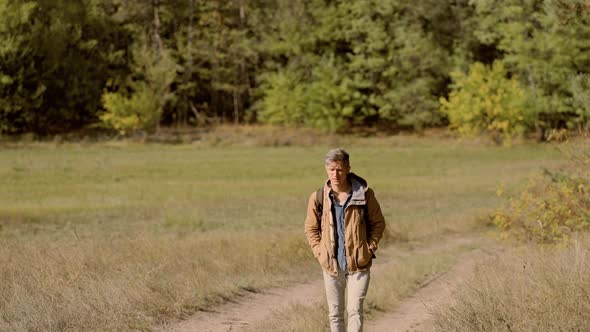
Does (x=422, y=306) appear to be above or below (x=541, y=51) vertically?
below

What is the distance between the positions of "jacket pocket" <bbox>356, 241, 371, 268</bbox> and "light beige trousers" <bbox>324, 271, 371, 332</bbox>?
110 mm

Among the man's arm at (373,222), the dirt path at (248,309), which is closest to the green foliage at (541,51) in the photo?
the dirt path at (248,309)

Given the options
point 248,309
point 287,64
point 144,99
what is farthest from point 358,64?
point 248,309

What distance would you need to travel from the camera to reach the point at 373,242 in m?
6.71

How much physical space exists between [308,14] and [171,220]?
48.4m

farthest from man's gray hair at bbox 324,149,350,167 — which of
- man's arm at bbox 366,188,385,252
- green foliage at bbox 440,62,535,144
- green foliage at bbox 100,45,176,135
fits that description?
green foliage at bbox 100,45,176,135

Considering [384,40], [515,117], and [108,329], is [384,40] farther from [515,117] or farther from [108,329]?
[108,329]

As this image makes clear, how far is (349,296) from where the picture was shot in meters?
6.84

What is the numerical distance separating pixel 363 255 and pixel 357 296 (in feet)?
1.25

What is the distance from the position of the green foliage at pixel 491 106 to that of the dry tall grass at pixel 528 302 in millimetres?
46983

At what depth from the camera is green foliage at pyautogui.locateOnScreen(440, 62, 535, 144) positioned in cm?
5541

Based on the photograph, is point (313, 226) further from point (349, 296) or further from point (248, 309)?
point (248, 309)

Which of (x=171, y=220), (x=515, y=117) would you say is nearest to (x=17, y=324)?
(x=171, y=220)

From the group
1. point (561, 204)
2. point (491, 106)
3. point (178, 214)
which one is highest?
point (491, 106)
